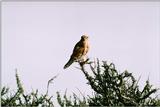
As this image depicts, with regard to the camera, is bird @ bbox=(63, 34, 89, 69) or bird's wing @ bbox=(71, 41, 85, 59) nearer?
bird @ bbox=(63, 34, 89, 69)

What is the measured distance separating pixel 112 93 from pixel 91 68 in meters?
0.84

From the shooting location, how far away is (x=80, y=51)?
15.7m

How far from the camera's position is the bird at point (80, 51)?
15.1m

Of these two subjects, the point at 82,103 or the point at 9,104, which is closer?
the point at 82,103

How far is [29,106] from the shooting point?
14.3 m

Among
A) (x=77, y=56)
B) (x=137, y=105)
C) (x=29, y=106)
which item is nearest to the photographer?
(x=137, y=105)

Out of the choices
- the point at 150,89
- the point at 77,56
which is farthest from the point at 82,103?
the point at 77,56

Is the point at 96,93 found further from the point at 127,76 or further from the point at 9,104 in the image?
the point at 9,104

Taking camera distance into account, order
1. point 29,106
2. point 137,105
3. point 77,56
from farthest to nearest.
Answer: point 77,56 < point 29,106 < point 137,105

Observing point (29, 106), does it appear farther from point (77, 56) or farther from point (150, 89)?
point (150, 89)

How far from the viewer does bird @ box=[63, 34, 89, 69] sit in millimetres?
15092

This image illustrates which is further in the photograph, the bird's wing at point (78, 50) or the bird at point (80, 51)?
the bird's wing at point (78, 50)

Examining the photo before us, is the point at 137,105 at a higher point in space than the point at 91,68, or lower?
lower

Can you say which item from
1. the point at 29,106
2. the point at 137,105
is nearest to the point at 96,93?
the point at 137,105
